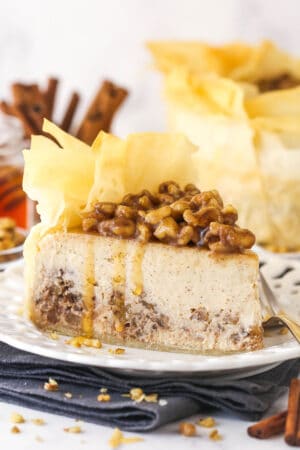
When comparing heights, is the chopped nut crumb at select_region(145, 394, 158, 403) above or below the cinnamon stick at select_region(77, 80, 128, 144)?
below

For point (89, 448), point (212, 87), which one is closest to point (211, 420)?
point (89, 448)

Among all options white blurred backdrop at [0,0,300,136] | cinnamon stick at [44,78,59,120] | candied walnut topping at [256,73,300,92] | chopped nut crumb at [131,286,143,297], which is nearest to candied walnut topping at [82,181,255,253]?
chopped nut crumb at [131,286,143,297]

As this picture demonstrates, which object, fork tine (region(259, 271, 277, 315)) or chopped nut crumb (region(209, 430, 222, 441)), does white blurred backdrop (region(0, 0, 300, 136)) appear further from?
chopped nut crumb (region(209, 430, 222, 441))

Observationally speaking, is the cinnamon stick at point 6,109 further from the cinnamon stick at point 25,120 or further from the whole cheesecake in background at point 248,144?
the whole cheesecake in background at point 248,144

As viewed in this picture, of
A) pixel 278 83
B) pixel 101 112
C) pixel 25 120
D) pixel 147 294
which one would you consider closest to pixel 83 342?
pixel 147 294

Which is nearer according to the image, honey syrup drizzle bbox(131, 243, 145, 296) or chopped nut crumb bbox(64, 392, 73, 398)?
chopped nut crumb bbox(64, 392, 73, 398)

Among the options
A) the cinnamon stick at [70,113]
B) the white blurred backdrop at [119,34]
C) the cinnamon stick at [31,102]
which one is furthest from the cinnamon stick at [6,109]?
the white blurred backdrop at [119,34]

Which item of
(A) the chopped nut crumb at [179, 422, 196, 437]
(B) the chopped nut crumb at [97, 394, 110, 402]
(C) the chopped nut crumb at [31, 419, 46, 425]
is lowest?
(C) the chopped nut crumb at [31, 419, 46, 425]
